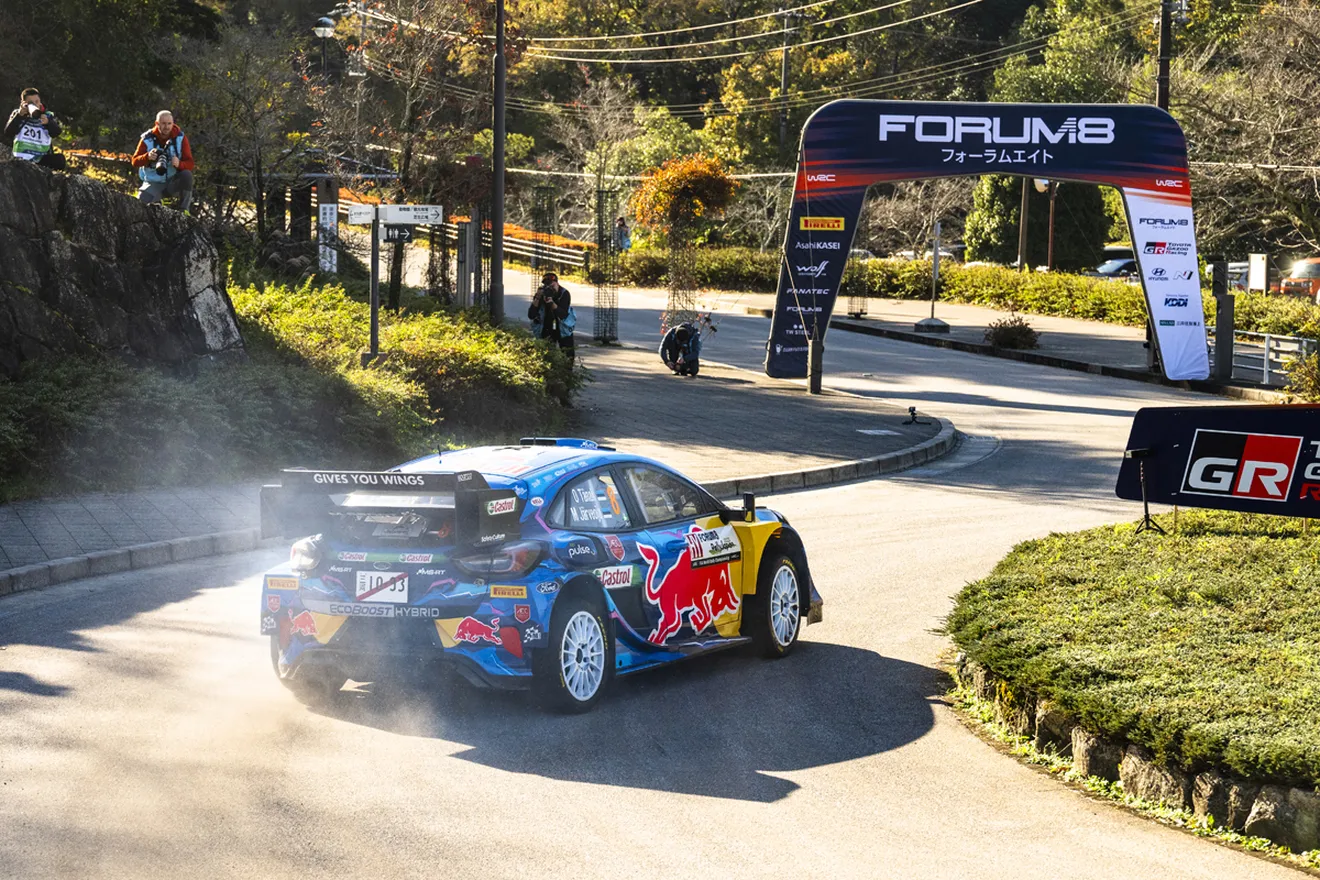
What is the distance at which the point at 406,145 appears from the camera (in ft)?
110

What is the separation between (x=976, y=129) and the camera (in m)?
32.2

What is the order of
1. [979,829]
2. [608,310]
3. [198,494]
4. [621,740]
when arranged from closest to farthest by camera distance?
[979,829] < [621,740] < [198,494] < [608,310]

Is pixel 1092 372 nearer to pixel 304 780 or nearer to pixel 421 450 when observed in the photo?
pixel 421 450

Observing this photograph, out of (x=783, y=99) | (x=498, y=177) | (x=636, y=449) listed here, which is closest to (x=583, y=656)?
(x=636, y=449)

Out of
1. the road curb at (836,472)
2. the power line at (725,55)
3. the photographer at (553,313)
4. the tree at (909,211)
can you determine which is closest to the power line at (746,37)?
the power line at (725,55)

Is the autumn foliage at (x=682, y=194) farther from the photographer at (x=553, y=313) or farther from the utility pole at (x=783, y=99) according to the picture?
the utility pole at (x=783, y=99)

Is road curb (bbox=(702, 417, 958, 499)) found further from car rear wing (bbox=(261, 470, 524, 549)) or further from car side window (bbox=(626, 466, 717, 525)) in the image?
car rear wing (bbox=(261, 470, 524, 549))

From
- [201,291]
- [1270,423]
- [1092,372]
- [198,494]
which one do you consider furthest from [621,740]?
[1092,372]

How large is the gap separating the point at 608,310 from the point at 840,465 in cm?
1931

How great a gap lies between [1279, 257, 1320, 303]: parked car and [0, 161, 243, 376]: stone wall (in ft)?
116

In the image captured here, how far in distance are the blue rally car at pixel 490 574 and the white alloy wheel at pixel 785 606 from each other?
28.3 inches

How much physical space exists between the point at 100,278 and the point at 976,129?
19.2 meters

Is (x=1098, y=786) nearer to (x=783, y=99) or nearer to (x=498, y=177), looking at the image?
(x=498, y=177)

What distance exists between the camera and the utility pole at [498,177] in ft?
83.9
